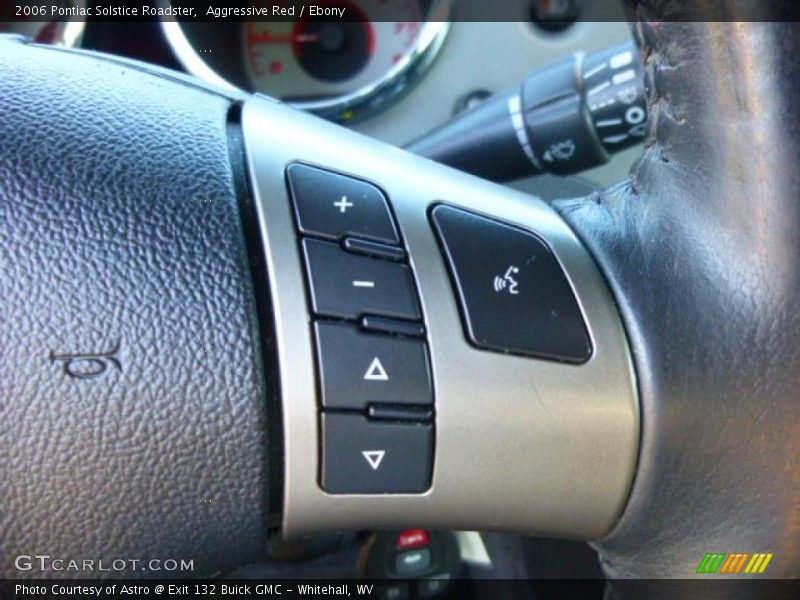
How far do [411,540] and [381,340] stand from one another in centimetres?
49

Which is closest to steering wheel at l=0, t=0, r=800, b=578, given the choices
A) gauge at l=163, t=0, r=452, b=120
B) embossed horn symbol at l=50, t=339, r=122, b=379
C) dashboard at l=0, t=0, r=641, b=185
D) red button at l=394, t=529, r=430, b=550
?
embossed horn symbol at l=50, t=339, r=122, b=379

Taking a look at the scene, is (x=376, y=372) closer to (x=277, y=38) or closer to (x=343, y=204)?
(x=343, y=204)

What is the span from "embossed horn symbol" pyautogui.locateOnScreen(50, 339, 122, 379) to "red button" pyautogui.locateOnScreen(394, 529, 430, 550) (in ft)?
1.65

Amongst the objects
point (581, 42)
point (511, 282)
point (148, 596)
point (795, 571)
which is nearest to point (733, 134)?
point (511, 282)

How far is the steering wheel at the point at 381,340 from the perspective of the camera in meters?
0.44

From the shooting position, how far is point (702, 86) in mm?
462

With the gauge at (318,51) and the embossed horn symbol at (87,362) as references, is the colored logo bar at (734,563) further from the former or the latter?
the gauge at (318,51)

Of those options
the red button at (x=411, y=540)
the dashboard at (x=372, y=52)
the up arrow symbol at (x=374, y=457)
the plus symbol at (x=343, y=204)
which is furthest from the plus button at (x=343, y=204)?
the dashboard at (x=372, y=52)

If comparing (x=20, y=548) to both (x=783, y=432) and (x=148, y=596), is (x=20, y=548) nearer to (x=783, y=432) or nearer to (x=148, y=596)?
(x=148, y=596)

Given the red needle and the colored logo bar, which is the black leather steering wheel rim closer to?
the colored logo bar

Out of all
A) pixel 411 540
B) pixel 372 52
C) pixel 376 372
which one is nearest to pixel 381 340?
pixel 376 372

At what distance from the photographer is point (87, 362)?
43cm

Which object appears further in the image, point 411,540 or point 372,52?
point 372,52

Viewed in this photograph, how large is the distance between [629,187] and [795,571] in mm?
235
